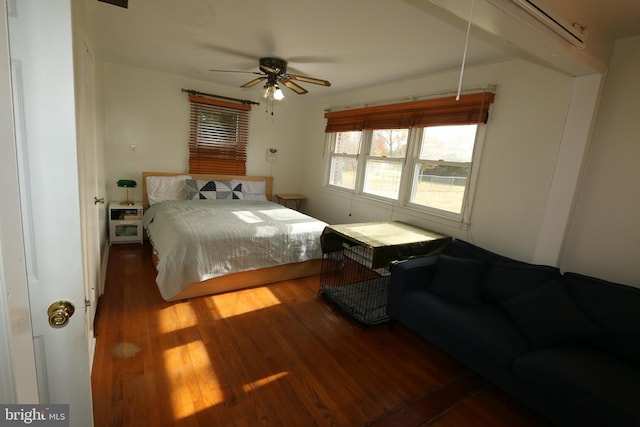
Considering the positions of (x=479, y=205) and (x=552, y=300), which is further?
(x=479, y=205)

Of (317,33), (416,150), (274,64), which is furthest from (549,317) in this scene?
(274,64)

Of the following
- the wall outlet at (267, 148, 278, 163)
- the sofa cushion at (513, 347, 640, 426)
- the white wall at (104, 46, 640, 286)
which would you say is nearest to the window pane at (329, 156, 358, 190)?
the white wall at (104, 46, 640, 286)

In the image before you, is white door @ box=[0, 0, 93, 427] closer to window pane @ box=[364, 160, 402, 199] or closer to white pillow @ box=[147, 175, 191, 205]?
window pane @ box=[364, 160, 402, 199]

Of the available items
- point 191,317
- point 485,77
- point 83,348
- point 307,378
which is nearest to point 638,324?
point 307,378

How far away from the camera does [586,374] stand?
61.6 inches

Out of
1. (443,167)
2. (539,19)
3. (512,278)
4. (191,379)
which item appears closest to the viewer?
(539,19)

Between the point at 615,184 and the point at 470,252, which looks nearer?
the point at 615,184

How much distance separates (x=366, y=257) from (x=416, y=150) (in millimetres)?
1463

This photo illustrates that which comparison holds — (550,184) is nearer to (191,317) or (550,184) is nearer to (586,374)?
(586,374)

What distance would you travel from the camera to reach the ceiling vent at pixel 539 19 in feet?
4.33

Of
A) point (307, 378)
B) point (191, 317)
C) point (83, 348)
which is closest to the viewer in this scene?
point (83, 348)

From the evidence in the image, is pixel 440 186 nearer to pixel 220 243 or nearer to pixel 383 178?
pixel 383 178

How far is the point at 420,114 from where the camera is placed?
3287 millimetres

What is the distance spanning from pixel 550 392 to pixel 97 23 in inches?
164
